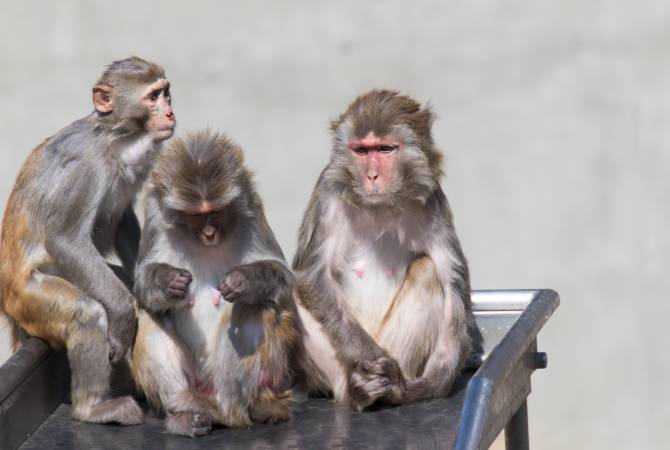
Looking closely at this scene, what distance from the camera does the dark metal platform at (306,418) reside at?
5.80 metres

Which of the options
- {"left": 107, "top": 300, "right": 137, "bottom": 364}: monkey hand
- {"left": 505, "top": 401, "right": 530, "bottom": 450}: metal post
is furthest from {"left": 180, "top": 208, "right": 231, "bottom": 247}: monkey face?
{"left": 505, "top": 401, "right": 530, "bottom": 450}: metal post

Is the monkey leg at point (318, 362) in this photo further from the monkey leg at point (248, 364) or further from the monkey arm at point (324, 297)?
the monkey leg at point (248, 364)

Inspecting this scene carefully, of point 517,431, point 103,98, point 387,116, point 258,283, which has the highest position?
point 103,98

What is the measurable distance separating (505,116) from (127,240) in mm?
4070

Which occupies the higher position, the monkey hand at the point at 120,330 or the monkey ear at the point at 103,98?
the monkey ear at the point at 103,98

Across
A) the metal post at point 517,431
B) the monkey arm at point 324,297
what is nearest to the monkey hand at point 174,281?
the monkey arm at point 324,297

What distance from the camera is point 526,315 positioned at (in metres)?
6.20

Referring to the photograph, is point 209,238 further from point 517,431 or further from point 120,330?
point 517,431

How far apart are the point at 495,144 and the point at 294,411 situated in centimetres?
470

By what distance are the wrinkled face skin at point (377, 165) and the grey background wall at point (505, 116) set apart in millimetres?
4093

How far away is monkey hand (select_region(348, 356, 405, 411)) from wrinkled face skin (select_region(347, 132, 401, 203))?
639mm

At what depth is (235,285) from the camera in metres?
5.90

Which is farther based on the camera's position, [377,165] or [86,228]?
[86,228]

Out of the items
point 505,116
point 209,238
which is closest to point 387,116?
point 209,238
